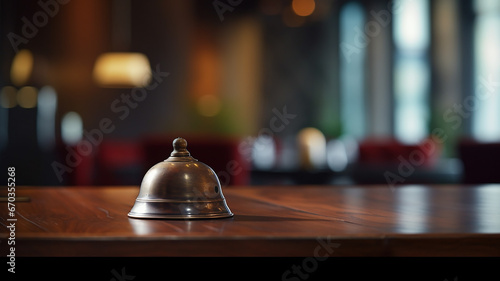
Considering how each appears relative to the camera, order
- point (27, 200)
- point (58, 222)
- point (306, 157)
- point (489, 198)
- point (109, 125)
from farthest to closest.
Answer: point (109, 125)
point (306, 157)
point (489, 198)
point (27, 200)
point (58, 222)

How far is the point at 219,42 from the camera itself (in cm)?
921

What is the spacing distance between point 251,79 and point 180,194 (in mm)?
8754

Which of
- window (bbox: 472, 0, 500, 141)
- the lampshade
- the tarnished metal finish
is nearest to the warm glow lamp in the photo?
the lampshade

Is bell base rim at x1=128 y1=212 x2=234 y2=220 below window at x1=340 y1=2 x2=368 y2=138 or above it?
below

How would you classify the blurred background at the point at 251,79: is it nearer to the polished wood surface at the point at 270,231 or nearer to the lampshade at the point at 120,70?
the lampshade at the point at 120,70

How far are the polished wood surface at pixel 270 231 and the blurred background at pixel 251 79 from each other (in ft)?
11.7

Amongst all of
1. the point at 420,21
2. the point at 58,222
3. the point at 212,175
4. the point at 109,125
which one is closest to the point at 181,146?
the point at 212,175

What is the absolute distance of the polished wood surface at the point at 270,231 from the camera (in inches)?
28.5

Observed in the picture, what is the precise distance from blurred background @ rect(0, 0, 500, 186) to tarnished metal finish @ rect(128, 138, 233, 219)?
3.72 metres

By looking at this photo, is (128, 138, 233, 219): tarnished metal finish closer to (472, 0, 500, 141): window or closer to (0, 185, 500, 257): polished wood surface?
(0, 185, 500, 257): polished wood surface

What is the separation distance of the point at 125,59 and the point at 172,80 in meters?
1.88

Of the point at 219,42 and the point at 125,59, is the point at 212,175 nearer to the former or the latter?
the point at 125,59

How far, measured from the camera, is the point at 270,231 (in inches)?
31.2

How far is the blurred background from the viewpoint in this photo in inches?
264
